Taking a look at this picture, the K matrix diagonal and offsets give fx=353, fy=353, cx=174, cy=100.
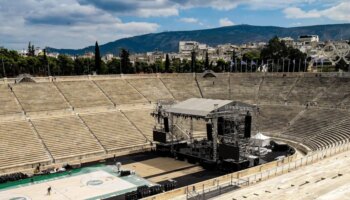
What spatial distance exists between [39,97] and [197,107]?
25.0 metres

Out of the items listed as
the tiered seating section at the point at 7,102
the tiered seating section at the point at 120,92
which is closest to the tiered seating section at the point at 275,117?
the tiered seating section at the point at 120,92

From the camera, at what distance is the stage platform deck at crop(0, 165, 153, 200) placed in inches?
1122

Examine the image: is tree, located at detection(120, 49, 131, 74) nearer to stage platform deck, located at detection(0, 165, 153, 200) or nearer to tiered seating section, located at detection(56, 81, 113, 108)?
tiered seating section, located at detection(56, 81, 113, 108)

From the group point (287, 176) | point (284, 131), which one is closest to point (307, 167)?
point (287, 176)

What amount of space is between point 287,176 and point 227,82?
40.8 m

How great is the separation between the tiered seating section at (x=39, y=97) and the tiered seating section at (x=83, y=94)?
130 cm

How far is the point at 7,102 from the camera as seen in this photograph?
155ft

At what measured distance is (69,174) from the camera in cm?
3428

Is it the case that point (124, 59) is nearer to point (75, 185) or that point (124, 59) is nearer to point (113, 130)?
point (113, 130)

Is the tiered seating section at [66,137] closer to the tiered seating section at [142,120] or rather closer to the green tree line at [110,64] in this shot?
the tiered seating section at [142,120]

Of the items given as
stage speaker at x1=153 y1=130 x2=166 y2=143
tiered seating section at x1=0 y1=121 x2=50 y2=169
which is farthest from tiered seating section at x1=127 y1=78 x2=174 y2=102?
tiered seating section at x1=0 y1=121 x2=50 y2=169

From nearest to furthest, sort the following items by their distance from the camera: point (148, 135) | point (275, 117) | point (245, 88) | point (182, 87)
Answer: point (148, 135) < point (275, 117) < point (245, 88) < point (182, 87)

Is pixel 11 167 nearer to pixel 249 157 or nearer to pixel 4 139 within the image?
pixel 4 139

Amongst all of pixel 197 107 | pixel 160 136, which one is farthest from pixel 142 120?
pixel 197 107
